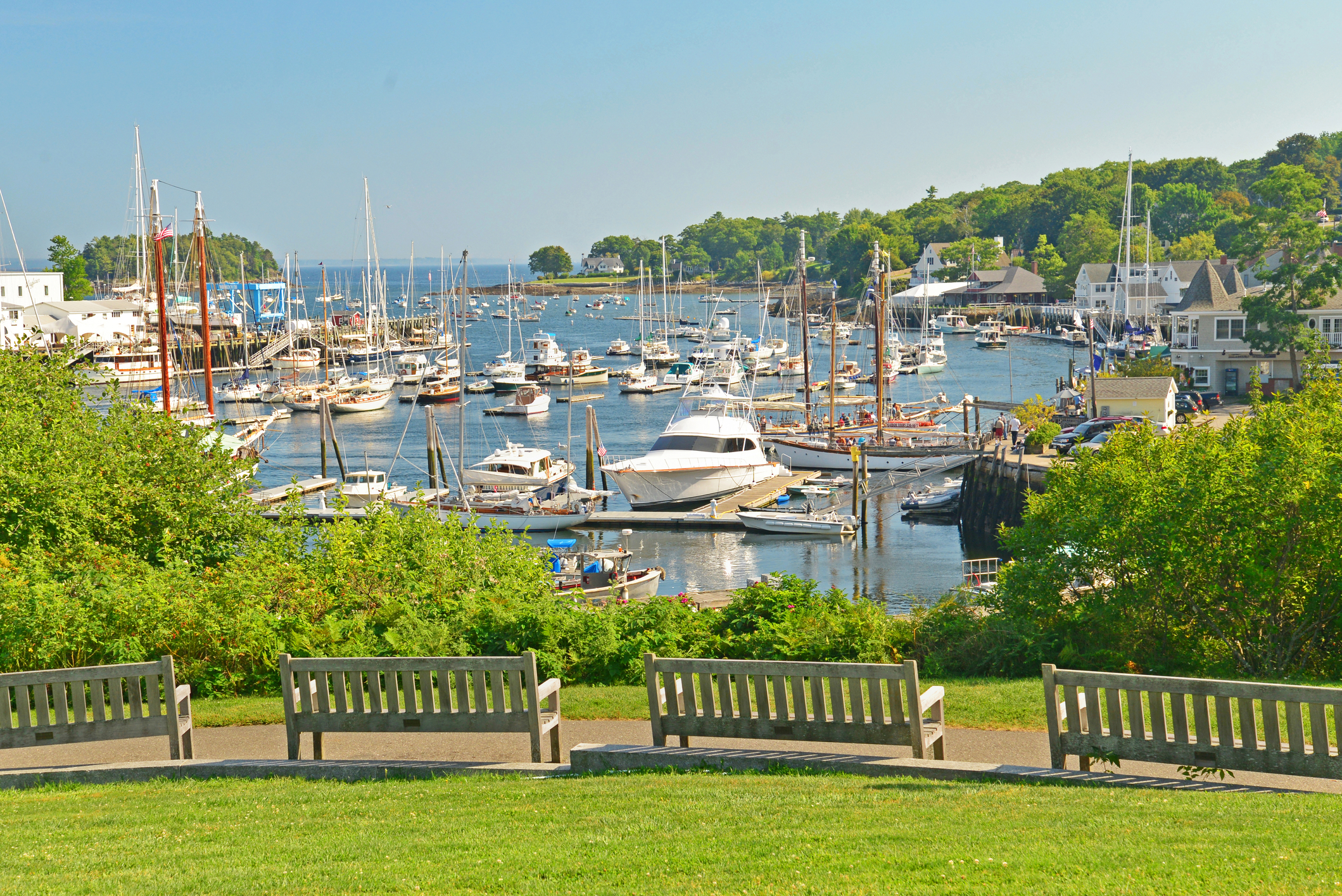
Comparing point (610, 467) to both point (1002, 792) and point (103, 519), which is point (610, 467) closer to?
point (103, 519)

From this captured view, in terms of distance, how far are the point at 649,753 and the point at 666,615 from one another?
499 centimetres

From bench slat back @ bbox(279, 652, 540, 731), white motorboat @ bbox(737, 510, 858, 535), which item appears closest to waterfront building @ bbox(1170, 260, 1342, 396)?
white motorboat @ bbox(737, 510, 858, 535)

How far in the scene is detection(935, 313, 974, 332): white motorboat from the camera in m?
158

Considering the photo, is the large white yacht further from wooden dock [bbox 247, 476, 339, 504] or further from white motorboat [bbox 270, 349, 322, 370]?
white motorboat [bbox 270, 349, 322, 370]

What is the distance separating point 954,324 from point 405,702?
156 m

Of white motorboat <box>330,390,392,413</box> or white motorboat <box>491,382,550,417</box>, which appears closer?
white motorboat <box>491,382,550,417</box>

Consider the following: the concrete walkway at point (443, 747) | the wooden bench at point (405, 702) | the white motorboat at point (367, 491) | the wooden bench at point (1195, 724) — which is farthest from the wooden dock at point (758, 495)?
the wooden bench at point (1195, 724)

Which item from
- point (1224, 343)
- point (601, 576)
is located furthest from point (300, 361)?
point (601, 576)

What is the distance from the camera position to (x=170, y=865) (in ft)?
23.5

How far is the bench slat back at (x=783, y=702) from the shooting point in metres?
8.95

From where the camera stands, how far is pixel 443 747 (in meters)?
10.7

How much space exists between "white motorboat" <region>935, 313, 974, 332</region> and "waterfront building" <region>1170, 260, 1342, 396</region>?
8755 cm

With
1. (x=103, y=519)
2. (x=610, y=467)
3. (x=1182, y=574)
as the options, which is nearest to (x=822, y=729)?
(x=1182, y=574)

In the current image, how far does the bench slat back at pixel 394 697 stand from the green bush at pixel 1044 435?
4395 cm
